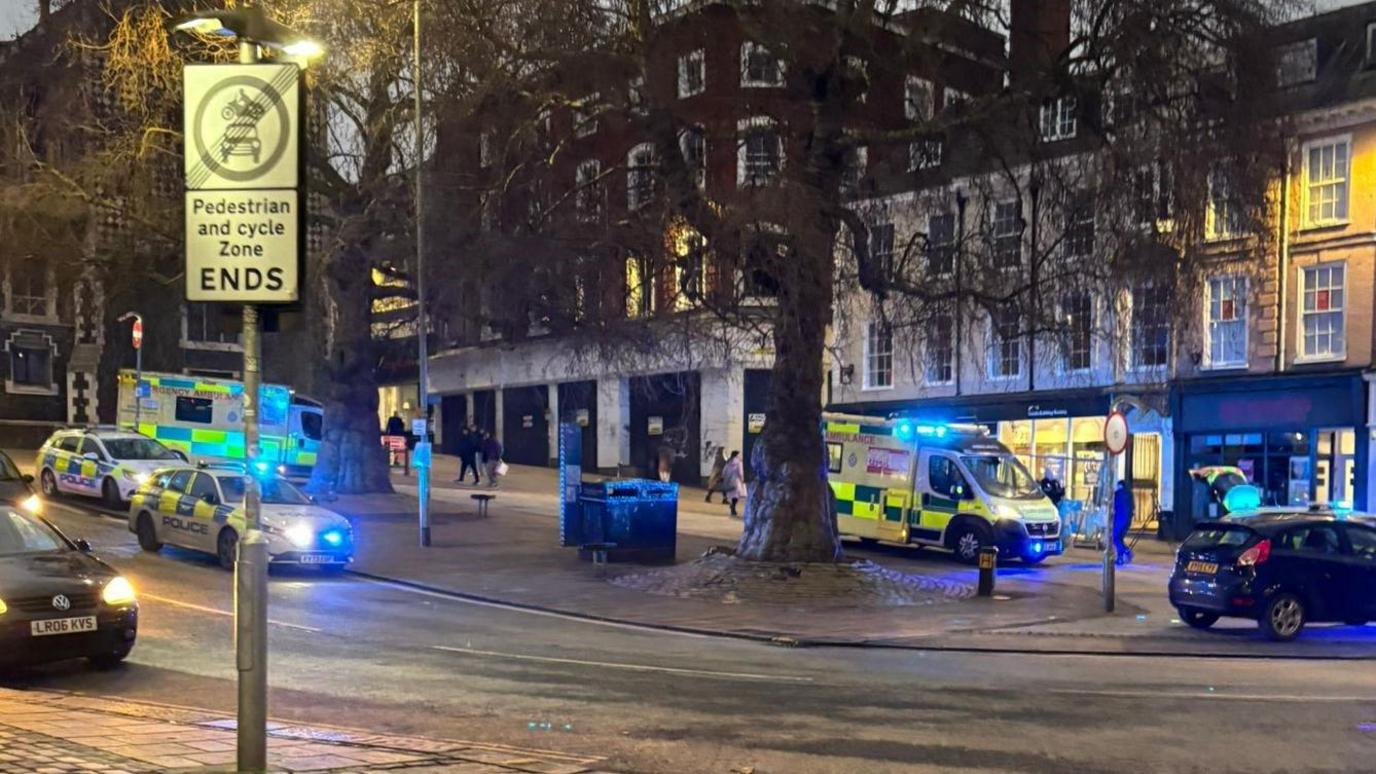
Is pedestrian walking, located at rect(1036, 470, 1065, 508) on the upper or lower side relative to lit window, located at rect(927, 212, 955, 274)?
lower

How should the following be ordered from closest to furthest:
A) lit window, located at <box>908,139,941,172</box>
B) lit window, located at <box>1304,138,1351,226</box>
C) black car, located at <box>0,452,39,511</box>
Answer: lit window, located at <box>908,139,941,172</box>
black car, located at <box>0,452,39,511</box>
lit window, located at <box>1304,138,1351,226</box>

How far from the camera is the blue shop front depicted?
2838 cm

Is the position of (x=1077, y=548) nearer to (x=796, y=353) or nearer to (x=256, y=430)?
(x=796, y=353)

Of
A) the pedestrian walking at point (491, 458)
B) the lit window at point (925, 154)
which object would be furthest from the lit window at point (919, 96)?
the pedestrian walking at point (491, 458)

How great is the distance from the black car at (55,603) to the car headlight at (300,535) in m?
7.39

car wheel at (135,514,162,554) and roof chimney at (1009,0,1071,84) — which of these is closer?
roof chimney at (1009,0,1071,84)

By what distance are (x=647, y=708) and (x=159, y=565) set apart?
11576mm

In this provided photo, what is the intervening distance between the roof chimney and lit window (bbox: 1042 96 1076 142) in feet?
1.93

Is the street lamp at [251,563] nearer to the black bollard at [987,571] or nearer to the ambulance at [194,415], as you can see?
the black bollard at [987,571]

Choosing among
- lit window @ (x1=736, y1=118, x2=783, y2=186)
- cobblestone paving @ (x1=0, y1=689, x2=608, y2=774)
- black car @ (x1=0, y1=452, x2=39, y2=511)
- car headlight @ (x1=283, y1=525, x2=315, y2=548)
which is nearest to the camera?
cobblestone paving @ (x1=0, y1=689, x2=608, y2=774)

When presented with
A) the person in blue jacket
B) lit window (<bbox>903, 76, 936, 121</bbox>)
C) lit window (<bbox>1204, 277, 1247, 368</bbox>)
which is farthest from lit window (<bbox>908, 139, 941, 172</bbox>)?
lit window (<bbox>1204, 277, 1247, 368</bbox>)

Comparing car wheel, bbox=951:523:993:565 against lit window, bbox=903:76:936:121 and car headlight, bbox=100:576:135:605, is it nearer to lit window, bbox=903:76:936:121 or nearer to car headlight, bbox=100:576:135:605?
lit window, bbox=903:76:936:121

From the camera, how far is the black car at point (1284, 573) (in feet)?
49.1

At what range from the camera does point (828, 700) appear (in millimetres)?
10109
